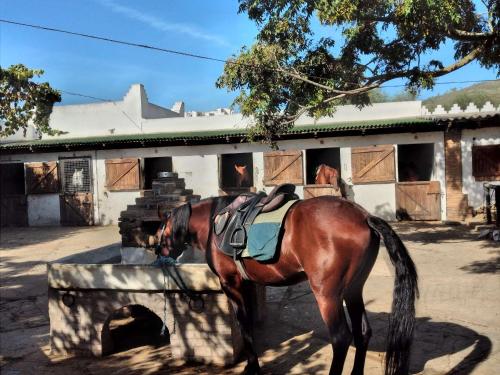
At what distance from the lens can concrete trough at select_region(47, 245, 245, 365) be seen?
4066 millimetres

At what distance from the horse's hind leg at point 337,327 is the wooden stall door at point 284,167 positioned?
1135 centimetres

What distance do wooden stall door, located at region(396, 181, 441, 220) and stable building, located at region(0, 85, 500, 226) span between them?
29 mm

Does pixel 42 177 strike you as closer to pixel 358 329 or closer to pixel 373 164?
pixel 373 164

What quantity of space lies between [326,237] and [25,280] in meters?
6.55

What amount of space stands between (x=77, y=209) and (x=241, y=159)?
6.65 meters

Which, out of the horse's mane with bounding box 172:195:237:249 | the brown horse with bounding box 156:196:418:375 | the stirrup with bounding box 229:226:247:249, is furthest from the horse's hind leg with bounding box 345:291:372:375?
the horse's mane with bounding box 172:195:237:249

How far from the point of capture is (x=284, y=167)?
14.6 meters

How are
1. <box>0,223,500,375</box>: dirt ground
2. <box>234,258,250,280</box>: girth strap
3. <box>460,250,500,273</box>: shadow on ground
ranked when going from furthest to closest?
<box>460,250,500,273</box>: shadow on ground → <box>0,223,500,375</box>: dirt ground → <box>234,258,250,280</box>: girth strap

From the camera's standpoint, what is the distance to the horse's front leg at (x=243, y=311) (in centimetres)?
373

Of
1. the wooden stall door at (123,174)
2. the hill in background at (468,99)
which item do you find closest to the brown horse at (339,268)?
the wooden stall door at (123,174)

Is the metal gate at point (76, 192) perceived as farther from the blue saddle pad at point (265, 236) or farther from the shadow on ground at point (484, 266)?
the blue saddle pad at point (265, 236)

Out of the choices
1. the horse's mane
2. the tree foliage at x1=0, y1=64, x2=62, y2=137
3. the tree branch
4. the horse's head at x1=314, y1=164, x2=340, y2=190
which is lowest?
the horse's mane

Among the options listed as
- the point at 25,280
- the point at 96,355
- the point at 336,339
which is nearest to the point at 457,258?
the point at 336,339

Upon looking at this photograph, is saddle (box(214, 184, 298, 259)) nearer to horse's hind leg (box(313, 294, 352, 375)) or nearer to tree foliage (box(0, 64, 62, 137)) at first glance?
horse's hind leg (box(313, 294, 352, 375))
